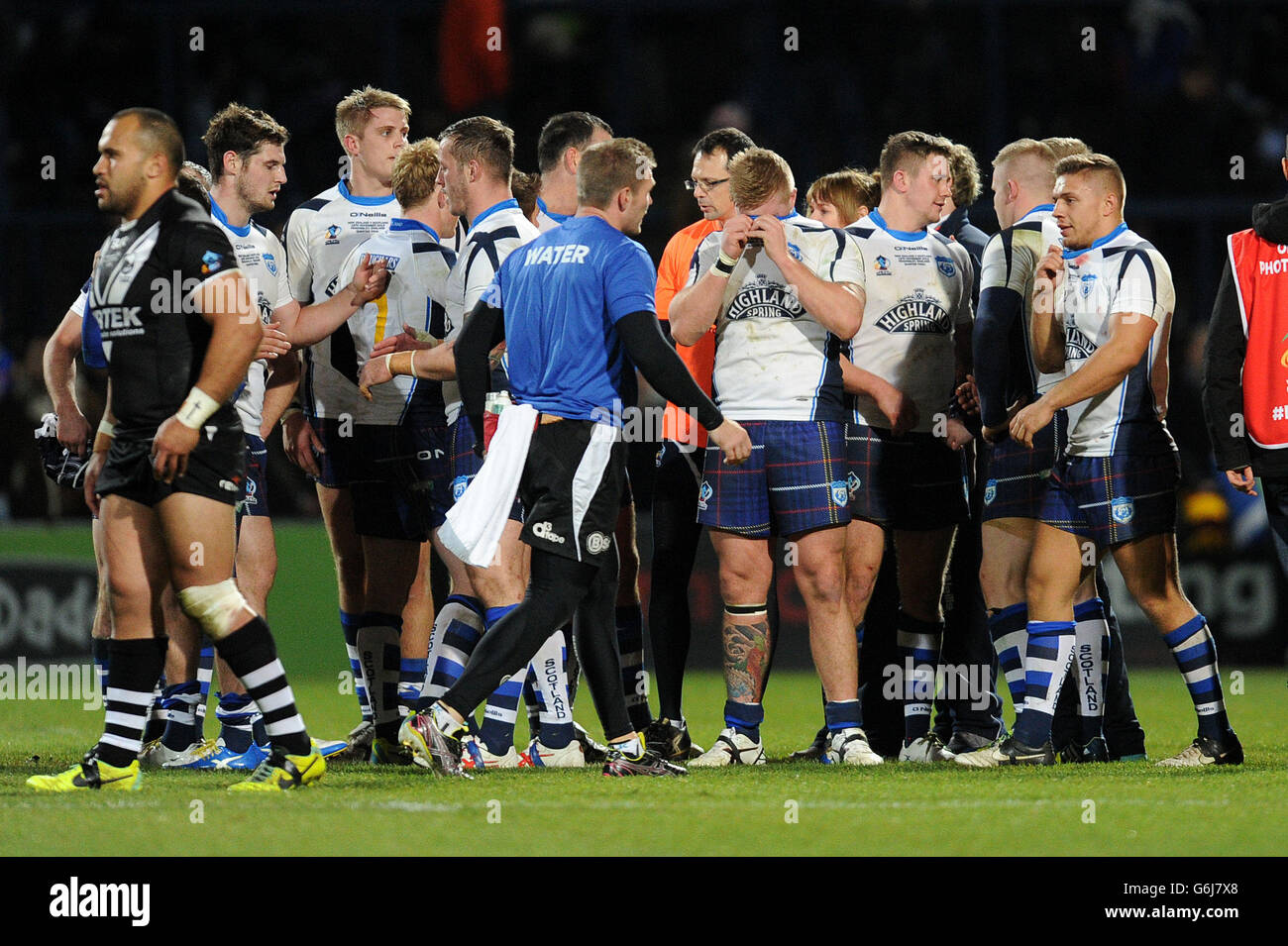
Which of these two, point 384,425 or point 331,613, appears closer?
point 384,425

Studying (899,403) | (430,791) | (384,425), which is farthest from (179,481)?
(899,403)

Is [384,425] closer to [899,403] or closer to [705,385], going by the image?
[705,385]

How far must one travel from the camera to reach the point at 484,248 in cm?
720

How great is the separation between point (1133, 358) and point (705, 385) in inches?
74.7

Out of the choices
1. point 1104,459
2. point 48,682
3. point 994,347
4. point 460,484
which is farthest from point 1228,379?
point 48,682

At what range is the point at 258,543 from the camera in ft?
25.1

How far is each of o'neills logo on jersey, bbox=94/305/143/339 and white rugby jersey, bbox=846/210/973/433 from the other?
10.4ft

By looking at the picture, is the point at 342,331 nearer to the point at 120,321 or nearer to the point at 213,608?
the point at 120,321

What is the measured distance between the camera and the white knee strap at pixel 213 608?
5.92m

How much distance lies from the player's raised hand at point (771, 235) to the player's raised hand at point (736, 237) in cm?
3

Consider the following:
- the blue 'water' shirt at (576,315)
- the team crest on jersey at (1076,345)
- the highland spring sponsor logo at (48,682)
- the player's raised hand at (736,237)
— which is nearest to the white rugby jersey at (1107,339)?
the team crest on jersey at (1076,345)

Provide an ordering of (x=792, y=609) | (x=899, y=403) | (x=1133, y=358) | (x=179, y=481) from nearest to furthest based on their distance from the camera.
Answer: (x=179, y=481)
(x=1133, y=358)
(x=899, y=403)
(x=792, y=609)

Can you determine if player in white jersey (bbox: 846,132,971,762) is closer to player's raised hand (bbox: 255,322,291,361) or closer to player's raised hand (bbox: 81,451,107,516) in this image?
player's raised hand (bbox: 255,322,291,361)

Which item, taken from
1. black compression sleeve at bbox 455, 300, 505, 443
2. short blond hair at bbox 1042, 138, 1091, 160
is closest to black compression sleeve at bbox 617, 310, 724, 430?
black compression sleeve at bbox 455, 300, 505, 443
